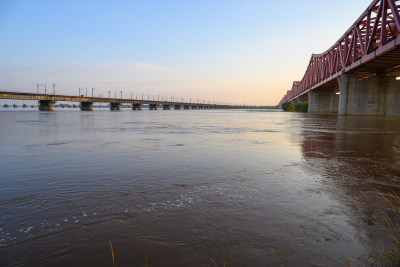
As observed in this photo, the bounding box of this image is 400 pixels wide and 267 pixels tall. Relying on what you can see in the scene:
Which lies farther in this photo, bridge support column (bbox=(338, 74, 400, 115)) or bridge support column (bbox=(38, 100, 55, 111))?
bridge support column (bbox=(38, 100, 55, 111))

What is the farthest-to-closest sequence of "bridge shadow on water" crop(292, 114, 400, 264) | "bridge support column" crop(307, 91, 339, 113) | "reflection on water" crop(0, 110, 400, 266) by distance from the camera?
1. "bridge support column" crop(307, 91, 339, 113)
2. "bridge shadow on water" crop(292, 114, 400, 264)
3. "reflection on water" crop(0, 110, 400, 266)

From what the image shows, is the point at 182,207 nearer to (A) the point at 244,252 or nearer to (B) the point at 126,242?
(B) the point at 126,242

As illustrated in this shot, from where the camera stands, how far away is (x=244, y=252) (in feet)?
9.59


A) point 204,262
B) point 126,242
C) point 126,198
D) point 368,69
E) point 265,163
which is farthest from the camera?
point 368,69

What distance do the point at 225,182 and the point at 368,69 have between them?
2128 inches

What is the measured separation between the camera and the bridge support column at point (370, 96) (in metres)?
51.1

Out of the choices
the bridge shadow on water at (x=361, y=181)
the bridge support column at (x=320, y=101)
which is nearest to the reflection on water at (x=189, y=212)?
the bridge shadow on water at (x=361, y=181)

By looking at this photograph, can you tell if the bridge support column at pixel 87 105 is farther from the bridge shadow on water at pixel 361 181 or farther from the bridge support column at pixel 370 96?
the bridge shadow on water at pixel 361 181

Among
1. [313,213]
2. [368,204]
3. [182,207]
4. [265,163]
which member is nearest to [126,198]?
[182,207]

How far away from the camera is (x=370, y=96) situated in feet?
171

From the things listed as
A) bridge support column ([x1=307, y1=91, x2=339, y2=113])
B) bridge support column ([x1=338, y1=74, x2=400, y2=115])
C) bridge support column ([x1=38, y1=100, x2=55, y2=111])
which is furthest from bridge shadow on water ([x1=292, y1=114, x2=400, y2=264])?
Answer: bridge support column ([x1=38, y1=100, x2=55, y2=111])

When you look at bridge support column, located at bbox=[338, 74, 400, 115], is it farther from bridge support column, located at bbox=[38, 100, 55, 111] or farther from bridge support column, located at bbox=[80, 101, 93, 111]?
bridge support column, located at bbox=[80, 101, 93, 111]

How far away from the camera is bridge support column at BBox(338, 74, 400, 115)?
5112 centimetres

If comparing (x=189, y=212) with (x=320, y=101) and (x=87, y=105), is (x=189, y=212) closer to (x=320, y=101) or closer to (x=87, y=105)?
(x=320, y=101)
